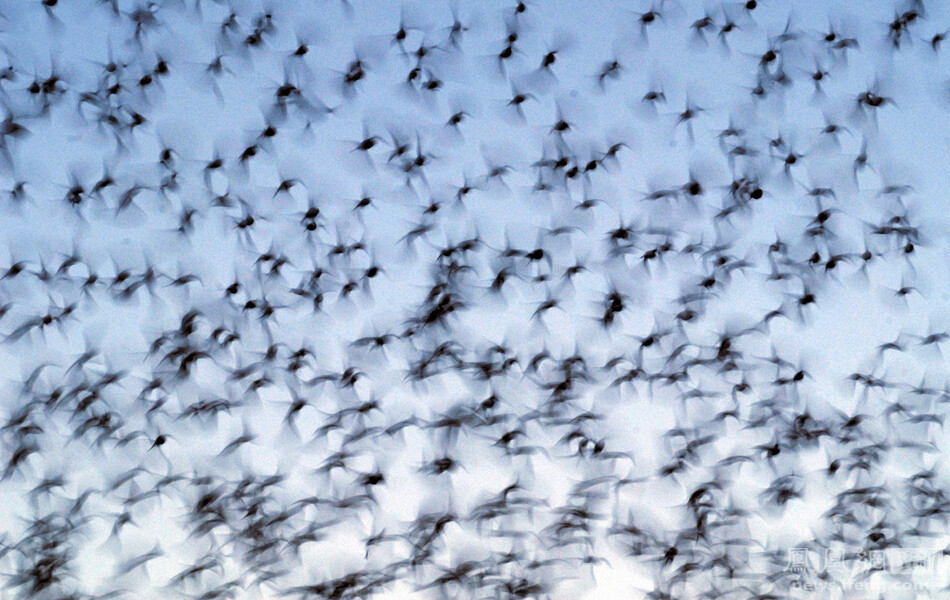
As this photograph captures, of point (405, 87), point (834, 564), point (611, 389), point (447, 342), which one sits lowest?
point (834, 564)

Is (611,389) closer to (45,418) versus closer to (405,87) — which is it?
(405,87)

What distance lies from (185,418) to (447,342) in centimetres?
122

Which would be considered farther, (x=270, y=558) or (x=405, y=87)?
(x=405, y=87)

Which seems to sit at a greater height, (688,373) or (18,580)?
(688,373)

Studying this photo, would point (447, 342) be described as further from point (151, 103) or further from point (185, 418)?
point (151, 103)

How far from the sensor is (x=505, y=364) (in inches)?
180

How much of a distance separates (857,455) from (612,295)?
1323 millimetres

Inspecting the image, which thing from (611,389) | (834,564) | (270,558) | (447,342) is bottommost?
(834,564)

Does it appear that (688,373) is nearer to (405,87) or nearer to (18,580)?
(405,87)

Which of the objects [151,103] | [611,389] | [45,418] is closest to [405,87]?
[151,103]

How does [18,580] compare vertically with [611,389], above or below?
below

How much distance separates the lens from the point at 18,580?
4449mm

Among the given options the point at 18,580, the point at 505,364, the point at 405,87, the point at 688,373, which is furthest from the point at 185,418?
the point at 688,373

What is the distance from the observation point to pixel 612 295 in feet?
15.1
